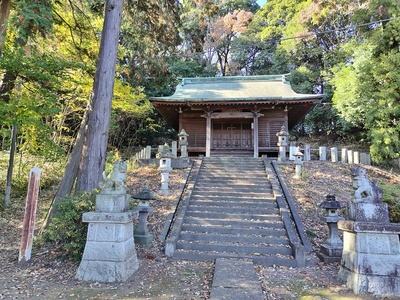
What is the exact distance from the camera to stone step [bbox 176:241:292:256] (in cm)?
521

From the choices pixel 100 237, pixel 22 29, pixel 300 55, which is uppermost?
pixel 300 55

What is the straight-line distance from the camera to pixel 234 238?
18.6 feet

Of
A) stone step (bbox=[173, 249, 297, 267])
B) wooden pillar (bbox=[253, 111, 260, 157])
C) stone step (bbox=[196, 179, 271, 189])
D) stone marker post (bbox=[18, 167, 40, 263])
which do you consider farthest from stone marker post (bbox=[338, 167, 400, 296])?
wooden pillar (bbox=[253, 111, 260, 157])

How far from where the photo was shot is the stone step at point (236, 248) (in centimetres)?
521

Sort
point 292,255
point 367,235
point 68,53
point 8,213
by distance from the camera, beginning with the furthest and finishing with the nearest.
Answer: point 68,53 < point 8,213 < point 292,255 < point 367,235

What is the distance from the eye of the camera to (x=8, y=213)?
7805mm

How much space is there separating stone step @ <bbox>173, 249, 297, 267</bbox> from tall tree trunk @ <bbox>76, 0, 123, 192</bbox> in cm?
243

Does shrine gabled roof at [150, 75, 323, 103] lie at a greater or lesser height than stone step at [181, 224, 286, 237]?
greater

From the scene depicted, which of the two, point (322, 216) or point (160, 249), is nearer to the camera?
point (160, 249)

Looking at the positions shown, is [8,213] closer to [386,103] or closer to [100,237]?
[100,237]

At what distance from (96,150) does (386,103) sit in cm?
1464

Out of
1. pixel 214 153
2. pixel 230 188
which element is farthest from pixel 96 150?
pixel 214 153

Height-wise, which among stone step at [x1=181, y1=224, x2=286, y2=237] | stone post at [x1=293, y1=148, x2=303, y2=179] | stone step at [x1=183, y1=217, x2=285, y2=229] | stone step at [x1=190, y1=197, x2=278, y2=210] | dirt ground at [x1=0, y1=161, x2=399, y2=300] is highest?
stone post at [x1=293, y1=148, x2=303, y2=179]

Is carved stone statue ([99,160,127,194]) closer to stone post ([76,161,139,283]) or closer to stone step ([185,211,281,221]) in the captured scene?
stone post ([76,161,139,283])
